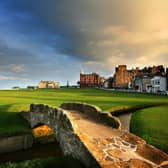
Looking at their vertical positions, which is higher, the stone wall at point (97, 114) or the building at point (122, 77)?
the building at point (122, 77)

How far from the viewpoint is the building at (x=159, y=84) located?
366ft

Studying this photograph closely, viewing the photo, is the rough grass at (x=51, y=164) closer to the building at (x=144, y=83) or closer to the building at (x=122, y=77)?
the building at (x=144, y=83)

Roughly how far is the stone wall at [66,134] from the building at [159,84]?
9209cm

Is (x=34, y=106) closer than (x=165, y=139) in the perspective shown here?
No

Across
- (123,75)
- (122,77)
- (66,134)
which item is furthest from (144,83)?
(66,134)

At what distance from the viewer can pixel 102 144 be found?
16.9 metres

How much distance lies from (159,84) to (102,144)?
102 m

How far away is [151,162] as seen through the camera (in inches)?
600

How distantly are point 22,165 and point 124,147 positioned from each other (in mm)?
6852

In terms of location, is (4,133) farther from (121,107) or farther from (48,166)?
(121,107)

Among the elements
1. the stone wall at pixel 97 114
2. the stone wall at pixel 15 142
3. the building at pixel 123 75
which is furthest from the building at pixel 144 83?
the stone wall at pixel 15 142

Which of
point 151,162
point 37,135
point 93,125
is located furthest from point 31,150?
point 151,162

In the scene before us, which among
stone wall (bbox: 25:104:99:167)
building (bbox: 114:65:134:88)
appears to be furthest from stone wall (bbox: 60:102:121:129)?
building (bbox: 114:65:134:88)

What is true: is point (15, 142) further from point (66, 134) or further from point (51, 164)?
point (51, 164)
